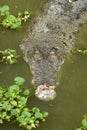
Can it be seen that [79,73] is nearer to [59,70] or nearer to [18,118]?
[59,70]

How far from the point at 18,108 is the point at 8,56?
1.19 meters

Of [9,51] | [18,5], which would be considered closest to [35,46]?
[9,51]

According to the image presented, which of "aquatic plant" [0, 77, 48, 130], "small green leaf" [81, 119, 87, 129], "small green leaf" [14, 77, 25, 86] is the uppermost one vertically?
"small green leaf" [14, 77, 25, 86]

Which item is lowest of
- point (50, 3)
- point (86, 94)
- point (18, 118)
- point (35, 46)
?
point (18, 118)

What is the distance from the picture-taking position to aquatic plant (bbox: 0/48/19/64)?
633 cm

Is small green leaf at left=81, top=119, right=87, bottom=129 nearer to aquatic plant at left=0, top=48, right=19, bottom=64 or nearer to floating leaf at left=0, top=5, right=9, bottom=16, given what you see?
aquatic plant at left=0, top=48, right=19, bottom=64

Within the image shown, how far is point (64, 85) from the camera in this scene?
601cm

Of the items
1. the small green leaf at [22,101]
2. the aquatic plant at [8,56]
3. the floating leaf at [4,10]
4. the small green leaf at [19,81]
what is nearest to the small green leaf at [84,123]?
the small green leaf at [22,101]

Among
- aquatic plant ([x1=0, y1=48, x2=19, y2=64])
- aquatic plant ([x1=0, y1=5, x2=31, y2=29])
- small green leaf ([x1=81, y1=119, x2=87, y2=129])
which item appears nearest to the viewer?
small green leaf ([x1=81, y1=119, x2=87, y2=129])

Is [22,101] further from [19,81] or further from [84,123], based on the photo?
[84,123]

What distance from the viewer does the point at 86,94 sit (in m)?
5.95

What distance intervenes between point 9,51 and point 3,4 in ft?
5.57

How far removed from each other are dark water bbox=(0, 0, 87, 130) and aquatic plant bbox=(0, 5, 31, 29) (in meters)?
0.11

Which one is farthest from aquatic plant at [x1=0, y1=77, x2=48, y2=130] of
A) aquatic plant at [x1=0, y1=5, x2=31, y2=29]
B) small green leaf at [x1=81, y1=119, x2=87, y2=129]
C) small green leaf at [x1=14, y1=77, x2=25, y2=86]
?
aquatic plant at [x1=0, y1=5, x2=31, y2=29]
